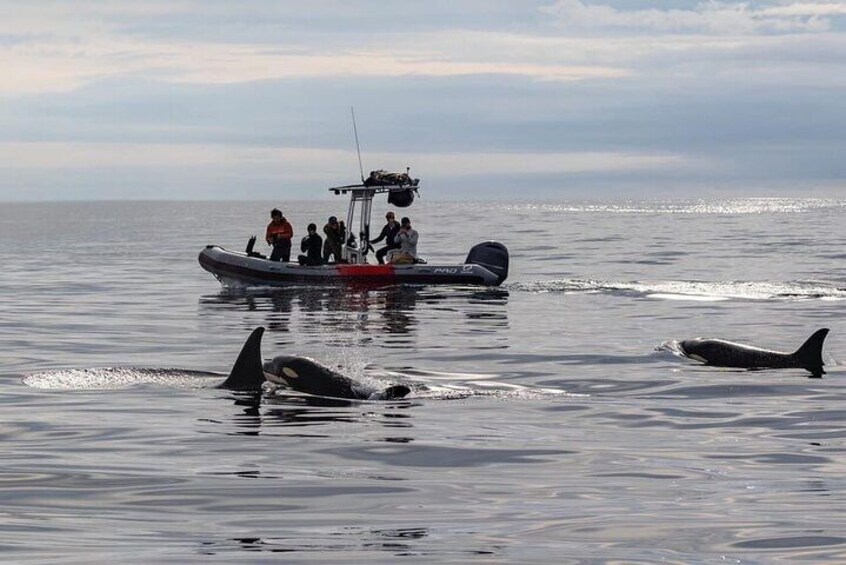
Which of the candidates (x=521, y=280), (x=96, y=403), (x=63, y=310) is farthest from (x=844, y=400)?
(x=521, y=280)

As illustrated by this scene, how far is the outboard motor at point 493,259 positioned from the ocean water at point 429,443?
25.2ft

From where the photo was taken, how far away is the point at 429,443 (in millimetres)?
13609

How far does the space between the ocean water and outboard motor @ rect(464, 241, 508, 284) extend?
25.2ft

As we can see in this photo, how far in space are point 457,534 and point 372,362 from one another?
40.8 ft

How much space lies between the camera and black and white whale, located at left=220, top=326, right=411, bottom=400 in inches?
677

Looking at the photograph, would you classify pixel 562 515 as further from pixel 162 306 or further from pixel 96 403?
pixel 162 306

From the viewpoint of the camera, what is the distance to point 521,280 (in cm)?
4597

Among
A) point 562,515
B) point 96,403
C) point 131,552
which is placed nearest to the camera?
point 131,552

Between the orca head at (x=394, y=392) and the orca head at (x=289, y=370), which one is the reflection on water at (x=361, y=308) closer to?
the orca head at (x=289, y=370)

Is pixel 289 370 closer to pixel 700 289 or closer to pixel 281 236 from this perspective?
pixel 281 236

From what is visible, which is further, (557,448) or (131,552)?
(557,448)

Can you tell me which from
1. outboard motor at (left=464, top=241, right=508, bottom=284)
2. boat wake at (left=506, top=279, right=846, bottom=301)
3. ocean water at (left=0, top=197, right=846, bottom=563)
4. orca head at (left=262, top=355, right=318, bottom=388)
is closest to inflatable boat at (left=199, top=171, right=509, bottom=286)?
outboard motor at (left=464, top=241, right=508, bottom=284)

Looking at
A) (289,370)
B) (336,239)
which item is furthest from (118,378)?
(336,239)

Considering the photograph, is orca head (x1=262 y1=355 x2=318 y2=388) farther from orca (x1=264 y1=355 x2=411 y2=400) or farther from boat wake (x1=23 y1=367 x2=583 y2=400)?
boat wake (x1=23 y1=367 x2=583 y2=400)
